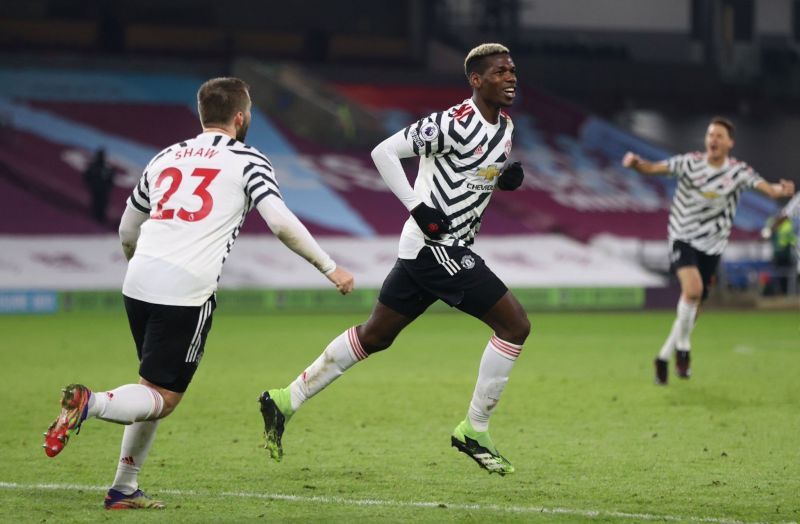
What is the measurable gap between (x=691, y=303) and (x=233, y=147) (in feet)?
24.2

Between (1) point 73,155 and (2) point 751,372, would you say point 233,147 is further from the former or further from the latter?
(1) point 73,155

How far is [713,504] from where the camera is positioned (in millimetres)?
6711

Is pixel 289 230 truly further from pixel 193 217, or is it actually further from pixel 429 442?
pixel 429 442

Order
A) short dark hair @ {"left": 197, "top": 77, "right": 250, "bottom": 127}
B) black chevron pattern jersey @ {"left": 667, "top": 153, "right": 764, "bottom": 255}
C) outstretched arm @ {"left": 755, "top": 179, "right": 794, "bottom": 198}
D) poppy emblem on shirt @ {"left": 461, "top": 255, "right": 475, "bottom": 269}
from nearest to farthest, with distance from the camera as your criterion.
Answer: short dark hair @ {"left": 197, "top": 77, "right": 250, "bottom": 127} → poppy emblem on shirt @ {"left": 461, "top": 255, "right": 475, "bottom": 269} → outstretched arm @ {"left": 755, "top": 179, "right": 794, "bottom": 198} → black chevron pattern jersey @ {"left": 667, "top": 153, "right": 764, "bottom": 255}

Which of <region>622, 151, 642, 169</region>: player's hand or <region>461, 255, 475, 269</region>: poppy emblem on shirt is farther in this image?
<region>622, 151, 642, 169</region>: player's hand

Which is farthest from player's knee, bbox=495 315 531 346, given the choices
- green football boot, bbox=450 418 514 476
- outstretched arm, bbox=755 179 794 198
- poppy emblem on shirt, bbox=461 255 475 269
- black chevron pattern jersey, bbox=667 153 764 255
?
black chevron pattern jersey, bbox=667 153 764 255

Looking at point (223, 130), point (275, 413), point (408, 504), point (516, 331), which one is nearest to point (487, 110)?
point (516, 331)

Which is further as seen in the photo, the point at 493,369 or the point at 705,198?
the point at 705,198

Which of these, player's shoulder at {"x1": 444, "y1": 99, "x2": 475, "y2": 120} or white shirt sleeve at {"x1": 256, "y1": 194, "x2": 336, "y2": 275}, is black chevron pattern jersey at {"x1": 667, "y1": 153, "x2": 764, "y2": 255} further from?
white shirt sleeve at {"x1": 256, "y1": 194, "x2": 336, "y2": 275}

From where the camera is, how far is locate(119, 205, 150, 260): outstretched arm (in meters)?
6.68

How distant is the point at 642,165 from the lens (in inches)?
467

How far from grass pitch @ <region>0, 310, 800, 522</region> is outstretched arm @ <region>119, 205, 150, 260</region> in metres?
1.34

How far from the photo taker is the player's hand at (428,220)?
25.3ft

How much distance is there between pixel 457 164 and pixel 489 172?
0.67 feet
